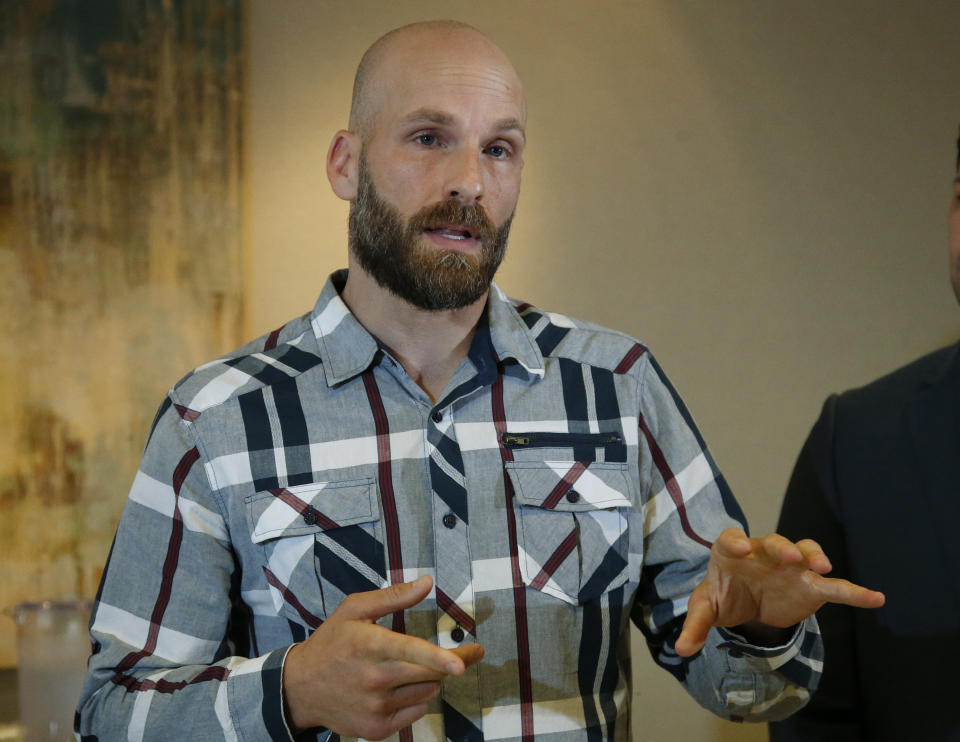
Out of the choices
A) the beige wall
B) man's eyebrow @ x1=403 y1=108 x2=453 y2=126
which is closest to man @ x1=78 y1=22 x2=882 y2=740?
man's eyebrow @ x1=403 y1=108 x2=453 y2=126

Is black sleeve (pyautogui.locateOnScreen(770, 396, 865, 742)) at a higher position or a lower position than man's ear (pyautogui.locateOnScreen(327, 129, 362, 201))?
lower

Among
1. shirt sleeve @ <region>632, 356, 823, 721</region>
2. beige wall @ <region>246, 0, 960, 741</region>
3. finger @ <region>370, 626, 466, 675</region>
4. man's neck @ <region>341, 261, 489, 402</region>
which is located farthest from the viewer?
beige wall @ <region>246, 0, 960, 741</region>

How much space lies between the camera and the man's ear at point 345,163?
4.26ft

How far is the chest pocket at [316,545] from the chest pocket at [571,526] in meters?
0.19

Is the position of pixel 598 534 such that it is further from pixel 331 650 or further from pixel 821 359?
pixel 821 359

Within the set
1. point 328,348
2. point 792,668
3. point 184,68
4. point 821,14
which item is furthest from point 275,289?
point 821,14

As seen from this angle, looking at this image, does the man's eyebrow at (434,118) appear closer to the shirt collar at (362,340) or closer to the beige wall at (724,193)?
the shirt collar at (362,340)

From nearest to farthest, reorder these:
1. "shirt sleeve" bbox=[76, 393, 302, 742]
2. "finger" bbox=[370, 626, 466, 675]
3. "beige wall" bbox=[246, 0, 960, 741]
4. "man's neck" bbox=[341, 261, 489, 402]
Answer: "finger" bbox=[370, 626, 466, 675]
"shirt sleeve" bbox=[76, 393, 302, 742]
"man's neck" bbox=[341, 261, 489, 402]
"beige wall" bbox=[246, 0, 960, 741]

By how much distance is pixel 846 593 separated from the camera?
929 mm

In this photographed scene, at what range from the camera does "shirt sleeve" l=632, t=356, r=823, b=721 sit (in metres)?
1.15

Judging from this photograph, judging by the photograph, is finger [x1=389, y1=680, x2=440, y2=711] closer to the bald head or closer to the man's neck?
the man's neck

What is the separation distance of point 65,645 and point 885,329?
1.89 m

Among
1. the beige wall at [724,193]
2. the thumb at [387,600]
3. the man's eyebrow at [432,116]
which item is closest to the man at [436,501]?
the man's eyebrow at [432,116]

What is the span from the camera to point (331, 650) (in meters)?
0.94
